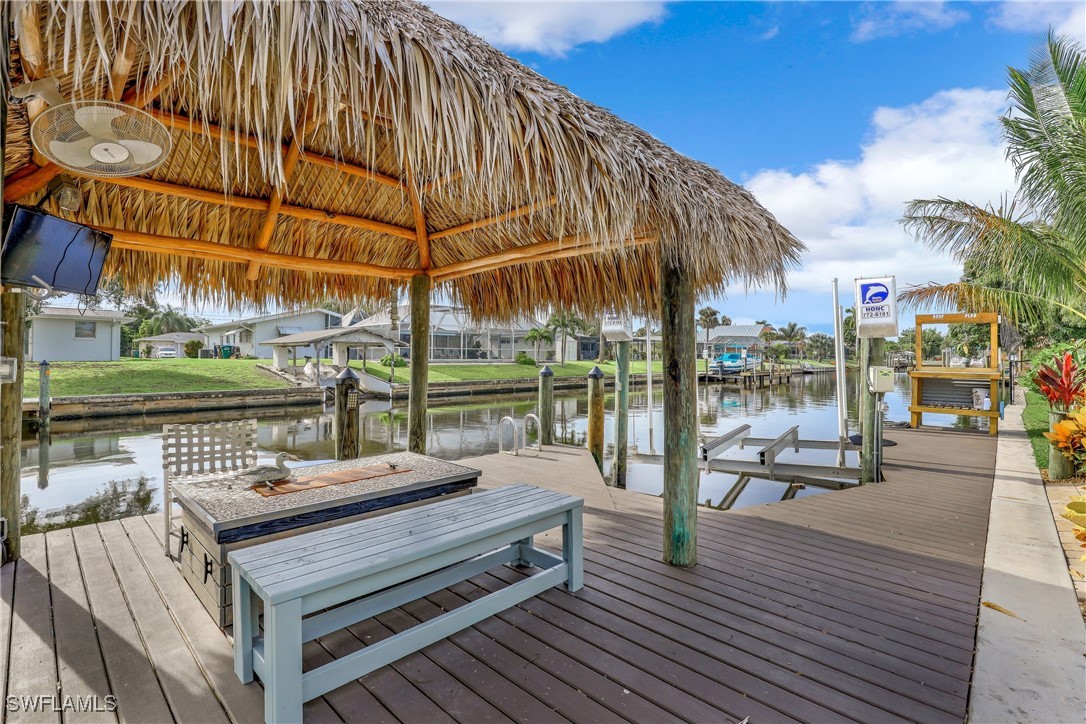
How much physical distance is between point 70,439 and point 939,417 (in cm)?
1892

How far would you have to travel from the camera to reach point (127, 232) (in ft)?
10.9

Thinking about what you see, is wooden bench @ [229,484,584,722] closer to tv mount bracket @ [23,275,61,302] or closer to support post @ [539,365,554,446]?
tv mount bracket @ [23,275,61,302]

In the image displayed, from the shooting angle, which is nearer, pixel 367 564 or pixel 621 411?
pixel 367 564

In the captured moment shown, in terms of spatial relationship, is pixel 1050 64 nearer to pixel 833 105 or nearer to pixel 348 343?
pixel 833 105

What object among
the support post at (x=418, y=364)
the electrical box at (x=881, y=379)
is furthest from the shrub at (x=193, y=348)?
the electrical box at (x=881, y=379)

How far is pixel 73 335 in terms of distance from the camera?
17125 mm

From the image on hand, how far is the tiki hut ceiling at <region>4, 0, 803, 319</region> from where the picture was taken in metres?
1.47

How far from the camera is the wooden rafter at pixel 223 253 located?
343 centimetres

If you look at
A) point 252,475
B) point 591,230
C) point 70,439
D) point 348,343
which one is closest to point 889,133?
point 591,230

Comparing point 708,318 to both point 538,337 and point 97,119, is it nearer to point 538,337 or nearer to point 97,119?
point 538,337

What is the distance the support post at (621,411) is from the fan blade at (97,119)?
477 cm

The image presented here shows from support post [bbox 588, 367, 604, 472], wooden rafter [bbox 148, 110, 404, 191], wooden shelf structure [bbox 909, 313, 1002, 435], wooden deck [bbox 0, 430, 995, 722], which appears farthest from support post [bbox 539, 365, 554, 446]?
wooden shelf structure [bbox 909, 313, 1002, 435]

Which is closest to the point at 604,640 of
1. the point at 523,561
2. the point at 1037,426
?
the point at 523,561

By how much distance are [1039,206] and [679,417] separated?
5.91m
